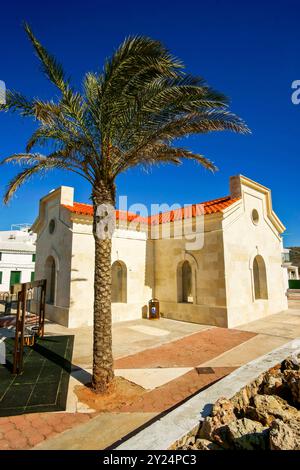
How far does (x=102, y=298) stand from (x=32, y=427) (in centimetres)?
246

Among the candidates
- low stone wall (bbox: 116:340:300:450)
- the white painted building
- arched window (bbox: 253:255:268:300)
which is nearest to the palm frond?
low stone wall (bbox: 116:340:300:450)

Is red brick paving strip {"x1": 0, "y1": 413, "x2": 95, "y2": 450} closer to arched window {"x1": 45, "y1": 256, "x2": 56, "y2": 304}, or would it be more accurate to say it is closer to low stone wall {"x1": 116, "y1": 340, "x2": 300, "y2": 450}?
low stone wall {"x1": 116, "y1": 340, "x2": 300, "y2": 450}

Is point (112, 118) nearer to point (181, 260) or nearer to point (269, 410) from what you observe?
point (269, 410)

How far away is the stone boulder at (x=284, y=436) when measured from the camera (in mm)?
2504

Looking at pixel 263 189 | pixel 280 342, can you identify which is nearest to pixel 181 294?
pixel 280 342

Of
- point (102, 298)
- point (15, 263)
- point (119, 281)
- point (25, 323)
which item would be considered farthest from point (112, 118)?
point (15, 263)

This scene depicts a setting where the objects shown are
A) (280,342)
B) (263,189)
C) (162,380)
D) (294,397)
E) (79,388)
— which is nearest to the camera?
(294,397)

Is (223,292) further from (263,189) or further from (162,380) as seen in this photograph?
(263,189)

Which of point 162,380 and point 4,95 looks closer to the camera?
point 4,95

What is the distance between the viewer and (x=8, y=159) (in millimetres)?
7520

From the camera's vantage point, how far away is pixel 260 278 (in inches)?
607

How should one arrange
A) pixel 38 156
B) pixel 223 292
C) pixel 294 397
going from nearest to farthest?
pixel 294 397 < pixel 38 156 < pixel 223 292
